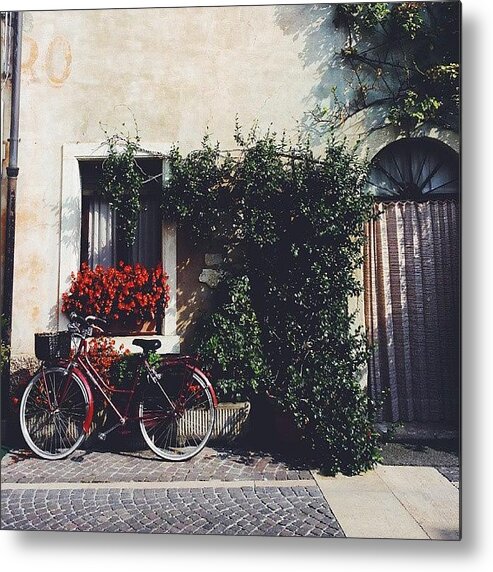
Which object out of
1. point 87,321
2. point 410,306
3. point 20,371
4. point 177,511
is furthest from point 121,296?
point 410,306

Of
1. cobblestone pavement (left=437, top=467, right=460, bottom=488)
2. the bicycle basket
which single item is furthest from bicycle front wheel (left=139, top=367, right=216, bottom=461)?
cobblestone pavement (left=437, top=467, right=460, bottom=488)

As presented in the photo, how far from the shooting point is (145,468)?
12.9 ft

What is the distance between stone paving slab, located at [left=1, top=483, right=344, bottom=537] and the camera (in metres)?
3.44

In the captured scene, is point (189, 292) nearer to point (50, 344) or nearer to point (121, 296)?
point (121, 296)

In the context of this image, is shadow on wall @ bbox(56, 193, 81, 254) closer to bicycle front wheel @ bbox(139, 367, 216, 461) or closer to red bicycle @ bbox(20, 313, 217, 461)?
red bicycle @ bbox(20, 313, 217, 461)

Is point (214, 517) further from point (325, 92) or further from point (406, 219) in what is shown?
point (325, 92)

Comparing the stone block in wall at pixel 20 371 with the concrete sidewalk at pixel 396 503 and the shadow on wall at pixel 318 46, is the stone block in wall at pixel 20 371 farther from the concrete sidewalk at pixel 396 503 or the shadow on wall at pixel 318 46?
the shadow on wall at pixel 318 46

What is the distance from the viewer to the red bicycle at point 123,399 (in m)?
4.05

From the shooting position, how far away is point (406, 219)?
4.30 meters

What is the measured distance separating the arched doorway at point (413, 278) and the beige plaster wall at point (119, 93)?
920 mm

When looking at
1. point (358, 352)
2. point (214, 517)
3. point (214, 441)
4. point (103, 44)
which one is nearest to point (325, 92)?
point (103, 44)

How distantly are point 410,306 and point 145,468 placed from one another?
2042 millimetres

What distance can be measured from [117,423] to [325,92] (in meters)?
2.63

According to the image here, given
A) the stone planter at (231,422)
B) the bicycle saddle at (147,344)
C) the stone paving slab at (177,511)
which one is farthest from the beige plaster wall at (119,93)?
the stone planter at (231,422)
